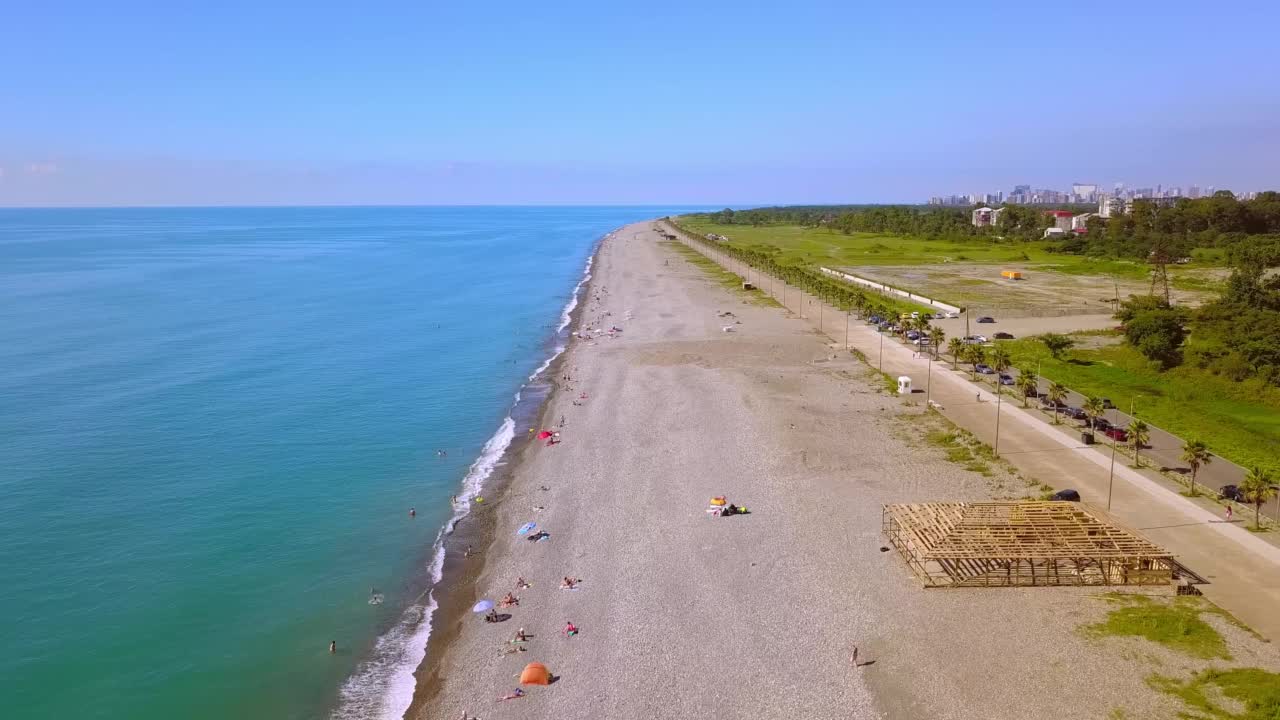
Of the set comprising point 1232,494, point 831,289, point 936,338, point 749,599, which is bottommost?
point 749,599

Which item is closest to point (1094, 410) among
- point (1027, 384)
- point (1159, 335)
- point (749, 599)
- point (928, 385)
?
point (1027, 384)

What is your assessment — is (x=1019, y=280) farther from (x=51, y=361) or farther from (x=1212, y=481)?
(x=51, y=361)

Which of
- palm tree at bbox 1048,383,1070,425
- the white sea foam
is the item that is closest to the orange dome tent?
the white sea foam

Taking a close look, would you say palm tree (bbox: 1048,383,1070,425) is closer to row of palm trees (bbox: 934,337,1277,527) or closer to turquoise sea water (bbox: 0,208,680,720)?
row of palm trees (bbox: 934,337,1277,527)

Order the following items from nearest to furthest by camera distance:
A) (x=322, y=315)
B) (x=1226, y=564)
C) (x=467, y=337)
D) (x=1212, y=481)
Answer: (x=1226, y=564)
(x=1212, y=481)
(x=467, y=337)
(x=322, y=315)

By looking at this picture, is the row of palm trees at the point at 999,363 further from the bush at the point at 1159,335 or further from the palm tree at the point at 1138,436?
the bush at the point at 1159,335

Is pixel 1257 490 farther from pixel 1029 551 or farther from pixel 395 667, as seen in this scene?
pixel 395 667

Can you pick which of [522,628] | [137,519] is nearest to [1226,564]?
[522,628]
